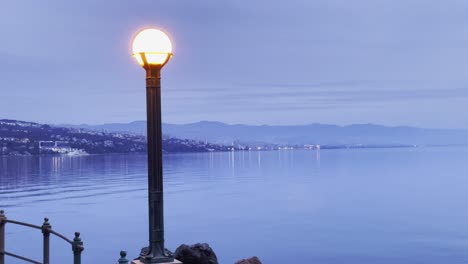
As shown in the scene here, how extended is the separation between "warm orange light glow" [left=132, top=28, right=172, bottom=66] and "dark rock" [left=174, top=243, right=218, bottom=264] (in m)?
10.2

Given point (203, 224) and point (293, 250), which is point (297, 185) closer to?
point (203, 224)

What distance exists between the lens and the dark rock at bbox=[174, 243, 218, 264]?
56.9 ft

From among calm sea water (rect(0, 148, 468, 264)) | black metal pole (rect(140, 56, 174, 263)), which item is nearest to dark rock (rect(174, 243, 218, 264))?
black metal pole (rect(140, 56, 174, 263))

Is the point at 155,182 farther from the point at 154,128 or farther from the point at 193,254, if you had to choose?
the point at 193,254

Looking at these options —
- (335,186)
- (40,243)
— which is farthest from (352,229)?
(335,186)

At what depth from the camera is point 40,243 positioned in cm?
3962

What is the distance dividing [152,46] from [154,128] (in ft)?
3.10

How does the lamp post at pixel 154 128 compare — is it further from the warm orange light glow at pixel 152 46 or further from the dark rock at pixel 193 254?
the dark rock at pixel 193 254

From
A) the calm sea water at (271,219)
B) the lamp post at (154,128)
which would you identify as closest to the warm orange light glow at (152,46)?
the lamp post at (154,128)

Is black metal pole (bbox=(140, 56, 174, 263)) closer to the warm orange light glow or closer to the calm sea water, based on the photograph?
the warm orange light glow

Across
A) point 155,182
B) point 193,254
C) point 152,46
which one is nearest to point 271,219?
point 193,254

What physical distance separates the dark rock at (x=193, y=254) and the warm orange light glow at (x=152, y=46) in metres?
10.2

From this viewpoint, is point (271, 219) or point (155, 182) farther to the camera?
point (271, 219)

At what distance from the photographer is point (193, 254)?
17484 millimetres
